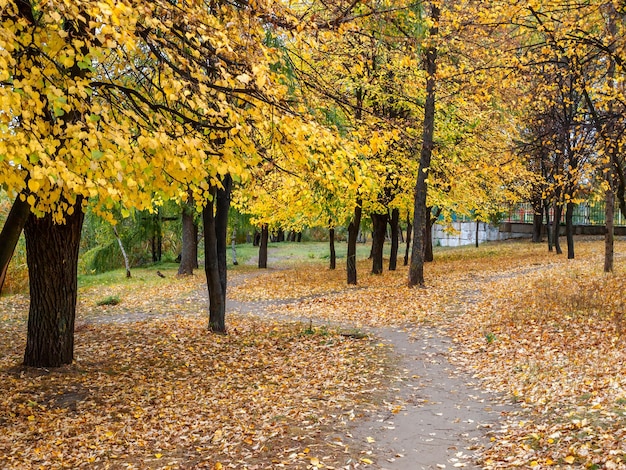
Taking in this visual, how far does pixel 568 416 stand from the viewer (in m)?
6.24

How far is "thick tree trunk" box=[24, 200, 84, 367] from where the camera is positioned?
8.43 m

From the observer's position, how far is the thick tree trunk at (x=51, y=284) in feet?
27.7

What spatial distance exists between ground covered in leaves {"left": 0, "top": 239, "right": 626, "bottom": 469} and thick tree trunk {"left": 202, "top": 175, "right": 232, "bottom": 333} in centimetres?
59

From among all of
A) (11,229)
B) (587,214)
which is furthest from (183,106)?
(587,214)

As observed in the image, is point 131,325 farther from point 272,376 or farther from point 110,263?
point 110,263

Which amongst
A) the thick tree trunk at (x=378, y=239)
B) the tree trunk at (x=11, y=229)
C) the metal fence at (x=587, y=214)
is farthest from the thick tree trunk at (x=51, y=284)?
the metal fence at (x=587, y=214)

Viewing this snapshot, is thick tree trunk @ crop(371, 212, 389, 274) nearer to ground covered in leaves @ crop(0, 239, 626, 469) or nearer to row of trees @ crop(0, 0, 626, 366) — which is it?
row of trees @ crop(0, 0, 626, 366)

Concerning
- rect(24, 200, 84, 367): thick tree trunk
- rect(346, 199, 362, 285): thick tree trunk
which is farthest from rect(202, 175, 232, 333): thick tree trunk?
rect(346, 199, 362, 285): thick tree trunk

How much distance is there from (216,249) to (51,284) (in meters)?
3.95

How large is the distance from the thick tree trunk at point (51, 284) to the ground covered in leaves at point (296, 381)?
0.39m

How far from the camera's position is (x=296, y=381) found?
9.00 meters

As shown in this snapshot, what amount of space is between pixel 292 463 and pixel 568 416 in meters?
3.03

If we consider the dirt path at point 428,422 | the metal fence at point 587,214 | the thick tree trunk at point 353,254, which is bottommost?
the dirt path at point 428,422

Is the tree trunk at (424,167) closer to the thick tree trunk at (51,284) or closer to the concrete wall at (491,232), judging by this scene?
the thick tree trunk at (51,284)
